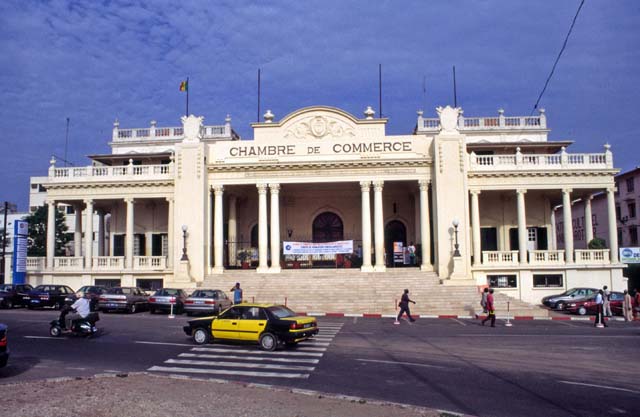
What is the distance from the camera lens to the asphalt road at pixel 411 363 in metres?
9.56

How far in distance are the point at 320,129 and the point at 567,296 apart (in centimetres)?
1734

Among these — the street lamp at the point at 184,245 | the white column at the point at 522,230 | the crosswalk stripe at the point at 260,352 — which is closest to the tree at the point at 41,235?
the street lamp at the point at 184,245

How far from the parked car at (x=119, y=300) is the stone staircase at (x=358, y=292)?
5.58 m

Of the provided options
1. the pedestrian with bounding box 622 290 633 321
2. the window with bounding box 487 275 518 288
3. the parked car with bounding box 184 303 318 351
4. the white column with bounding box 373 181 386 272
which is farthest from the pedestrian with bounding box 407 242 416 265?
the parked car with bounding box 184 303 318 351

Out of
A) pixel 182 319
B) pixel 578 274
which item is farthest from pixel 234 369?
pixel 578 274

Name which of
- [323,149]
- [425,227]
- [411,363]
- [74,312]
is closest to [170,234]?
[323,149]

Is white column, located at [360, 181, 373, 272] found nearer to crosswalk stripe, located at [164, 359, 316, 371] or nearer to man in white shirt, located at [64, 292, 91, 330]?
man in white shirt, located at [64, 292, 91, 330]

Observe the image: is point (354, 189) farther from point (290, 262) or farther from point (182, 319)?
point (182, 319)

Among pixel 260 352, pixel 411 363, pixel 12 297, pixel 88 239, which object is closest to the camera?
pixel 411 363

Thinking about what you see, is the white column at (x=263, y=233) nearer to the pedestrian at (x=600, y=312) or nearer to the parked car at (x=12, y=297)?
the parked car at (x=12, y=297)

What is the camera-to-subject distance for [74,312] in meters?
17.1

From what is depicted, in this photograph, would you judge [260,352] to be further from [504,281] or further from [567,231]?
[567,231]

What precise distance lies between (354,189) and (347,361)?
25891 millimetres

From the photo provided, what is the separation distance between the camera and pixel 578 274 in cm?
3256
